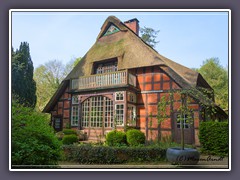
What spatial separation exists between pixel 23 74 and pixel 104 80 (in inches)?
154

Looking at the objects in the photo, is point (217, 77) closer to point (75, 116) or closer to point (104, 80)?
point (104, 80)

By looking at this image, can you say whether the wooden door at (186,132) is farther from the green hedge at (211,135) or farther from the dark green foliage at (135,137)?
the dark green foliage at (135,137)

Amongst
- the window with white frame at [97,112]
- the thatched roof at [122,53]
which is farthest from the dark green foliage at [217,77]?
the window with white frame at [97,112]

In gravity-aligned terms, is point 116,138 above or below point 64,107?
below

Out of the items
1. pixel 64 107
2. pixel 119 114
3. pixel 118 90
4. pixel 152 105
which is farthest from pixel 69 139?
pixel 152 105

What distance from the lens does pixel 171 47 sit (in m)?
5.46

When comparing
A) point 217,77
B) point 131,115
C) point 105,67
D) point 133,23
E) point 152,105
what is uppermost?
point 133,23

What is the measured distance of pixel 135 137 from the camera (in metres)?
7.29

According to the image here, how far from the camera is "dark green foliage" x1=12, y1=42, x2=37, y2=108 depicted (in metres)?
4.99

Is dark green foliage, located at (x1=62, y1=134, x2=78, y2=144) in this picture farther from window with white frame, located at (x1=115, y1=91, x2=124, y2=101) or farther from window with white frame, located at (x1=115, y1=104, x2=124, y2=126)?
window with white frame, located at (x1=115, y1=91, x2=124, y2=101)

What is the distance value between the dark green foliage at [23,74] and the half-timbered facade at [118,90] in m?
2.01

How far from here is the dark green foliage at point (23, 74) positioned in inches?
197
